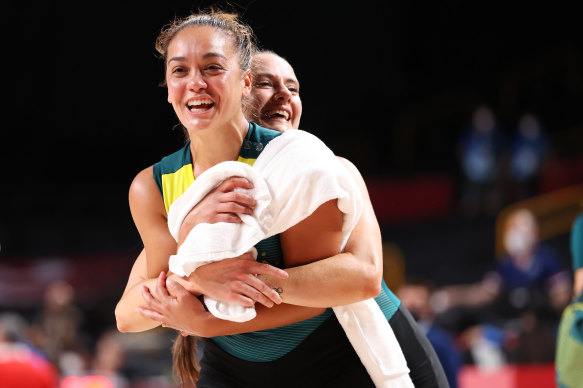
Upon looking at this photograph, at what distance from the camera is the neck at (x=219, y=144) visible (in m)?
2.16

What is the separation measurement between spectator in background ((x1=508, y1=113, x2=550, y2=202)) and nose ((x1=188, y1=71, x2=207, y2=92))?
25.6ft

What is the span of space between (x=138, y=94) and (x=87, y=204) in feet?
9.10

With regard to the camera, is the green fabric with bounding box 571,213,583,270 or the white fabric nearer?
the white fabric

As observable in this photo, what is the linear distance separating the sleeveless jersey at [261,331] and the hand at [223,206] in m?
0.17

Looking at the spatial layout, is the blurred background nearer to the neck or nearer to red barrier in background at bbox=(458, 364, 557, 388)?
red barrier in background at bbox=(458, 364, 557, 388)

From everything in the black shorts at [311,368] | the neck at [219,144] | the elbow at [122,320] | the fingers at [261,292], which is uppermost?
the neck at [219,144]

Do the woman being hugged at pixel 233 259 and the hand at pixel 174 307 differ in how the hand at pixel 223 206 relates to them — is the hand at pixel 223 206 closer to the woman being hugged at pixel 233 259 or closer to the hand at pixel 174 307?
the woman being hugged at pixel 233 259

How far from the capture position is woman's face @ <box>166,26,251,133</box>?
209 centimetres

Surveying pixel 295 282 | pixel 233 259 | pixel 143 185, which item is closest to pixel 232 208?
pixel 233 259

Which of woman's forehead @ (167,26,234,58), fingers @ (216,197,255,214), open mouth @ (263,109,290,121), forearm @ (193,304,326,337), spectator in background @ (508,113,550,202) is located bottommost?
forearm @ (193,304,326,337)

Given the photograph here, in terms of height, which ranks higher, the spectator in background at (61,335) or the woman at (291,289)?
the spectator in background at (61,335)

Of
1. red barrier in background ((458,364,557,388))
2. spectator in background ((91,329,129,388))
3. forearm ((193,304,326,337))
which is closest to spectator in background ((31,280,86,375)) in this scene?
spectator in background ((91,329,129,388))

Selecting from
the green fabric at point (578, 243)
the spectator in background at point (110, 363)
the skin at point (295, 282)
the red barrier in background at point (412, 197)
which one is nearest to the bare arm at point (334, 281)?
the skin at point (295, 282)

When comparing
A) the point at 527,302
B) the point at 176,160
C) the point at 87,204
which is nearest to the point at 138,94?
the point at 87,204
